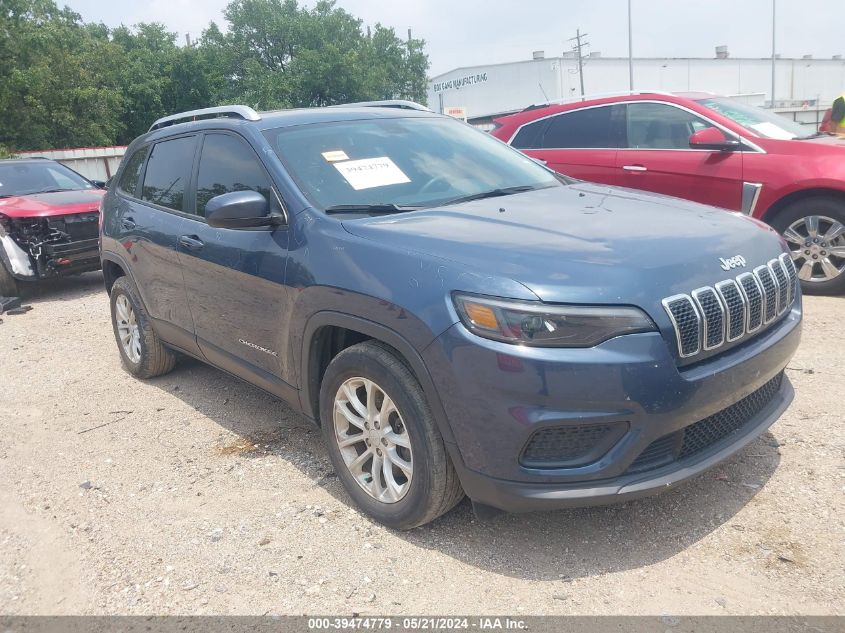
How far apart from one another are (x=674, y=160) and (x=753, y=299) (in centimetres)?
417

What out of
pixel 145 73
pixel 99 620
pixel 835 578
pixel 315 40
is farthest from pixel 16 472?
pixel 315 40

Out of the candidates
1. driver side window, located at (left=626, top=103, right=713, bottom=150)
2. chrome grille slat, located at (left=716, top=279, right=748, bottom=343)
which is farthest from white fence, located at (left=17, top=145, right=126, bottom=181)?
chrome grille slat, located at (left=716, top=279, right=748, bottom=343)

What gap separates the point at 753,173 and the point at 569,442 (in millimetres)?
4649

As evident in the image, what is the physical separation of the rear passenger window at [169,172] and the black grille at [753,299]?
3109mm

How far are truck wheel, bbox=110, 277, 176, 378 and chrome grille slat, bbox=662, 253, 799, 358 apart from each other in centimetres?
363

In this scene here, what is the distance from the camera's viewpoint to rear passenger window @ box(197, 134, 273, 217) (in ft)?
12.0

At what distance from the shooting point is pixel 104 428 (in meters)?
4.52

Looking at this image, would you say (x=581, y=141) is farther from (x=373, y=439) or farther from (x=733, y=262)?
(x=373, y=439)

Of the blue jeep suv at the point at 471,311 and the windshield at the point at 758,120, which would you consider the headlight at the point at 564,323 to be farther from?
the windshield at the point at 758,120

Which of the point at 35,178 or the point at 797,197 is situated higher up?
the point at 35,178

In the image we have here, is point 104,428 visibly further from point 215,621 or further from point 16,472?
point 215,621

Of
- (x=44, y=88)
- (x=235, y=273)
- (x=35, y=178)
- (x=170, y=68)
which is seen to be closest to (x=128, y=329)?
(x=235, y=273)

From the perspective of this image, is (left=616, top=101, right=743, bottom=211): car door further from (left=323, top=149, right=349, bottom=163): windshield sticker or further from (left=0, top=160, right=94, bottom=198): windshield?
(left=0, top=160, right=94, bottom=198): windshield

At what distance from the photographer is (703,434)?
2.75 m
